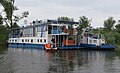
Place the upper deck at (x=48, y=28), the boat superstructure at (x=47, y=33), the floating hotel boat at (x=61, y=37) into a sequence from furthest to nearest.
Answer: the boat superstructure at (x=47, y=33), the upper deck at (x=48, y=28), the floating hotel boat at (x=61, y=37)

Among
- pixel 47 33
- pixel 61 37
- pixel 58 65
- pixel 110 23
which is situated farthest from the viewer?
pixel 110 23

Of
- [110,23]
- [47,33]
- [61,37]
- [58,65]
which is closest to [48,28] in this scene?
[47,33]

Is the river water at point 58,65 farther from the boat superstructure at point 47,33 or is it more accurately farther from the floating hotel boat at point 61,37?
the boat superstructure at point 47,33

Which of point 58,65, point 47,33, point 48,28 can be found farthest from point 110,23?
point 58,65

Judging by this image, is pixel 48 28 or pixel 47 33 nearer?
pixel 47 33

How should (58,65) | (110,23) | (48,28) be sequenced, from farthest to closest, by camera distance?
(110,23)
(48,28)
(58,65)

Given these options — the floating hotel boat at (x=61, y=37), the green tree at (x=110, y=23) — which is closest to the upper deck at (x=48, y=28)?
the floating hotel boat at (x=61, y=37)

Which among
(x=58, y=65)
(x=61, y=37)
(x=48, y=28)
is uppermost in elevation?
(x=48, y=28)

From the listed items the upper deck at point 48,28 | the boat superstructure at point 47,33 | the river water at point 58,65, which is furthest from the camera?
the boat superstructure at point 47,33

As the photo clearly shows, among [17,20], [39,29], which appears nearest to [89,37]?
[39,29]

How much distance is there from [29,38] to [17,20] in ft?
65.7

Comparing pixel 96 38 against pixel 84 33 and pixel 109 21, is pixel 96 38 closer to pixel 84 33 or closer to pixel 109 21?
pixel 84 33

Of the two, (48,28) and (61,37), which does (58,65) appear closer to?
(61,37)

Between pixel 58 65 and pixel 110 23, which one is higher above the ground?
pixel 110 23
